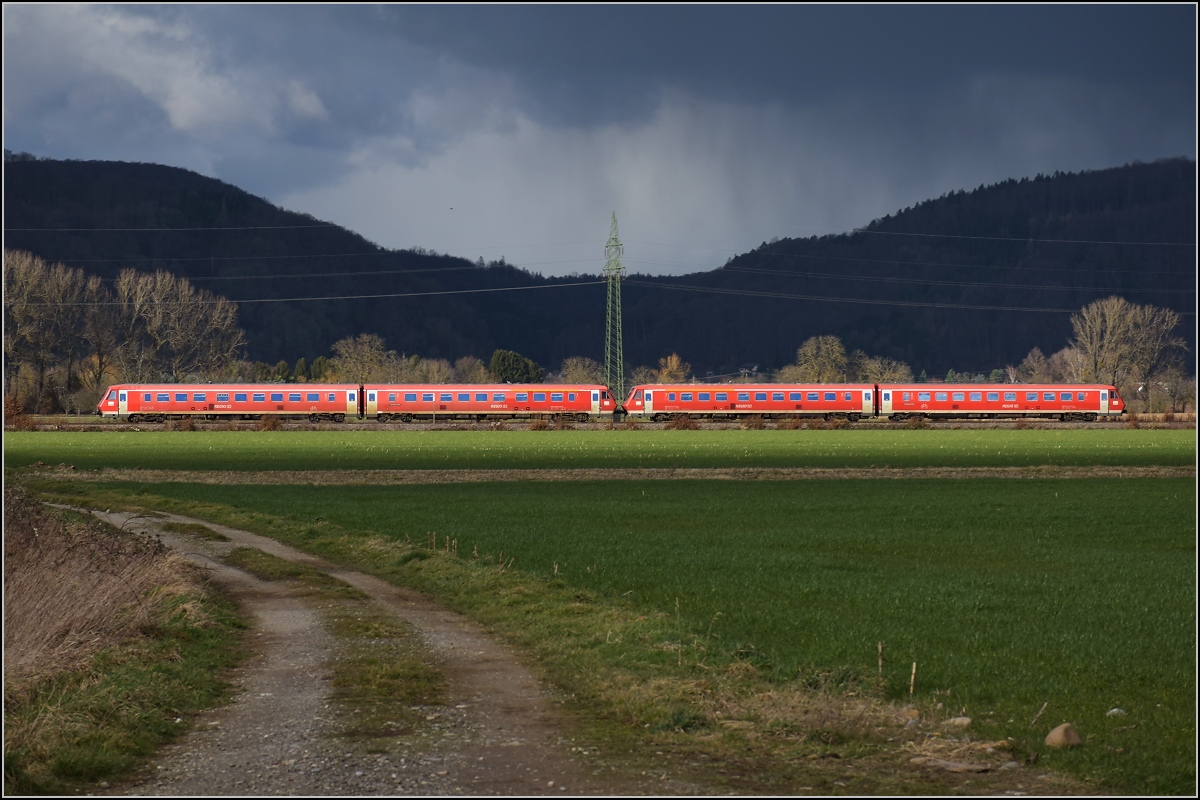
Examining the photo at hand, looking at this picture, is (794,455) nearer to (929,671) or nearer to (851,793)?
(929,671)

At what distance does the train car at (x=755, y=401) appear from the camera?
89.9 metres

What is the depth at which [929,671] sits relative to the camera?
12500 mm

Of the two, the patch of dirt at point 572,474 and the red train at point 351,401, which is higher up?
the red train at point 351,401

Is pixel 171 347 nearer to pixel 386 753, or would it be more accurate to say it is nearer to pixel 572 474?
pixel 572 474

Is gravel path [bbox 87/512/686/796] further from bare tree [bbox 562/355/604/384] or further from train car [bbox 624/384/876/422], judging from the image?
bare tree [bbox 562/355/604/384]

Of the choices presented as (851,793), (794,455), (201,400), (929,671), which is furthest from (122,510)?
(201,400)

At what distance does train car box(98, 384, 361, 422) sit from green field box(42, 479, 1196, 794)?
52.2m

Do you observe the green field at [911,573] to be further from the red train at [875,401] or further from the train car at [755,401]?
the red train at [875,401]

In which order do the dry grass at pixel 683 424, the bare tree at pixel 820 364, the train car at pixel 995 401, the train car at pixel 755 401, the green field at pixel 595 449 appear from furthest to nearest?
the bare tree at pixel 820 364 < the train car at pixel 995 401 < the train car at pixel 755 401 < the dry grass at pixel 683 424 < the green field at pixel 595 449

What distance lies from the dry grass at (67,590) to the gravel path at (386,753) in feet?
5.49

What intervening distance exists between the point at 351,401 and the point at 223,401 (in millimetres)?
9677

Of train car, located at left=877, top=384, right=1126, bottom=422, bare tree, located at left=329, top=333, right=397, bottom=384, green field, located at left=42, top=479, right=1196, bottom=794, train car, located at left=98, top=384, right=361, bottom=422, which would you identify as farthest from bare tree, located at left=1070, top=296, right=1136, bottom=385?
green field, located at left=42, top=479, right=1196, bottom=794

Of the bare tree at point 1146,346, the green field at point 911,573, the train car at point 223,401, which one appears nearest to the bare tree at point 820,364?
the bare tree at point 1146,346

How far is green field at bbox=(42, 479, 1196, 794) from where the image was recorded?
1154 centimetres
